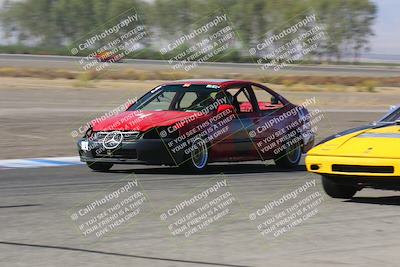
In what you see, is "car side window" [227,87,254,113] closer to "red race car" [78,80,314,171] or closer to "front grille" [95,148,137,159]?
"red race car" [78,80,314,171]

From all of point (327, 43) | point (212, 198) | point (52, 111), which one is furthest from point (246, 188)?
point (327, 43)

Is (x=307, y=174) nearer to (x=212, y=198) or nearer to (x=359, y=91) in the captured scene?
(x=212, y=198)

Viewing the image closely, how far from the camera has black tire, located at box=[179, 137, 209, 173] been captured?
11992mm

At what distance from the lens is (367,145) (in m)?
9.14

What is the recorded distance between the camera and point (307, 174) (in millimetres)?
12609

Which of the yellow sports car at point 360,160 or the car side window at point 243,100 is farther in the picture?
the car side window at point 243,100

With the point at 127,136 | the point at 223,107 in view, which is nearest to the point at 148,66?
the point at 223,107

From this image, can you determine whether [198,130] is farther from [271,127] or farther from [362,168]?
[362,168]

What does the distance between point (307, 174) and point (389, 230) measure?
498 centimetres

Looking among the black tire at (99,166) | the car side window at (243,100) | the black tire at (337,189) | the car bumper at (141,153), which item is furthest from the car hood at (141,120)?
the black tire at (337,189)

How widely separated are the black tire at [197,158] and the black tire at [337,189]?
275 cm

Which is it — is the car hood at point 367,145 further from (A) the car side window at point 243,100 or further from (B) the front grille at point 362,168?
(A) the car side window at point 243,100

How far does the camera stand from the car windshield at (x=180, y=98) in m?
12.6

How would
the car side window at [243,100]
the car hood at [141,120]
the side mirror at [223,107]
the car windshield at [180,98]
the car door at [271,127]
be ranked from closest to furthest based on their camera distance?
1. the car hood at [141,120]
2. the side mirror at [223,107]
3. the car windshield at [180,98]
4. the car side window at [243,100]
5. the car door at [271,127]
